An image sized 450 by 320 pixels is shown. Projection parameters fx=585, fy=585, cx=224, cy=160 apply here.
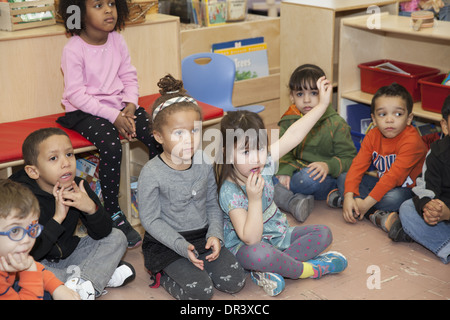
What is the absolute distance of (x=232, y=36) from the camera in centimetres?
421

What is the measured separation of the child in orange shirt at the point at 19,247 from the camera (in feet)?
5.92

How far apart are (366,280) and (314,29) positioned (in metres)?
1.95

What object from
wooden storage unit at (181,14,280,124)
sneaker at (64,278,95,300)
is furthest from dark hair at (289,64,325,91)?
sneaker at (64,278,95,300)

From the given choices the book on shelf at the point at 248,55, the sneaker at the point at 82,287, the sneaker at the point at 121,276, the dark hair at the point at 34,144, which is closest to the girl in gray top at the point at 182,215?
the sneaker at the point at 121,276

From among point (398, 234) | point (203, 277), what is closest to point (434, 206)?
point (398, 234)

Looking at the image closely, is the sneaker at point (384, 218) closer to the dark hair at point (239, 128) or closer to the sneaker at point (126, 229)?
the dark hair at point (239, 128)

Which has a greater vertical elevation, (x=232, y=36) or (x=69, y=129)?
(x=232, y=36)

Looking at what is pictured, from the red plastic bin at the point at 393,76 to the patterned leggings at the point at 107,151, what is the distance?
66.4 inches

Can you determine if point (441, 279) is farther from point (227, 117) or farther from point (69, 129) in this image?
point (69, 129)

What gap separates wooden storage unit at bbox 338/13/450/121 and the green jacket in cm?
47

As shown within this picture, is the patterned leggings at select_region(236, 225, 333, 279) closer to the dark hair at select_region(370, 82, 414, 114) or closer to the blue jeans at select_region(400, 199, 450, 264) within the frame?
the blue jeans at select_region(400, 199, 450, 264)

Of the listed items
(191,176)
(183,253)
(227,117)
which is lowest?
(183,253)
